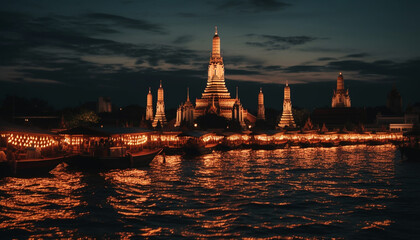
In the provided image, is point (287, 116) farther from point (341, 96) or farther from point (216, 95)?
point (341, 96)

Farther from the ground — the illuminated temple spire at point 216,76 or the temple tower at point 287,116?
the illuminated temple spire at point 216,76

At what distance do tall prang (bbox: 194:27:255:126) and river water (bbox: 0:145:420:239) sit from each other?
7144 centimetres

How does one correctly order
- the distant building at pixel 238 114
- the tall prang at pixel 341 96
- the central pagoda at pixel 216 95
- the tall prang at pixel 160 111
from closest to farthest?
the distant building at pixel 238 114
the central pagoda at pixel 216 95
the tall prang at pixel 160 111
the tall prang at pixel 341 96

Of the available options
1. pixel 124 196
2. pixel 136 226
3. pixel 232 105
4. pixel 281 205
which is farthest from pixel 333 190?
pixel 232 105

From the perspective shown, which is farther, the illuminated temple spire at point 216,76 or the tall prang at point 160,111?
the tall prang at point 160,111

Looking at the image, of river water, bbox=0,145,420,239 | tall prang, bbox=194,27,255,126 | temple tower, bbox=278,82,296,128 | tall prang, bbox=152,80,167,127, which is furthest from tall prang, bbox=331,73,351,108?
river water, bbox=0,145,420,239

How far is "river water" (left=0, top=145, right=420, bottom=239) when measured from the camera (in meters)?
20.2

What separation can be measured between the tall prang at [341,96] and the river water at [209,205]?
122339mm

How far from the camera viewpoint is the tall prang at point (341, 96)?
6253 inches

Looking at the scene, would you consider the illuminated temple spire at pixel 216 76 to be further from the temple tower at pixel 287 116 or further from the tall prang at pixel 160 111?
the temple tower at pixel 287 116

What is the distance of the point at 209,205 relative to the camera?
82.7ft

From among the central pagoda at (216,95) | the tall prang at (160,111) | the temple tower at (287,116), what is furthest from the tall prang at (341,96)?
the tall prang at (160,111)

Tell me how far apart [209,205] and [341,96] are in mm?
140601

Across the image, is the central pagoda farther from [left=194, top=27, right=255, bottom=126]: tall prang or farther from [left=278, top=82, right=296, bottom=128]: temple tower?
[left=278, top=82, right=296, bottom=128]: temple tower
